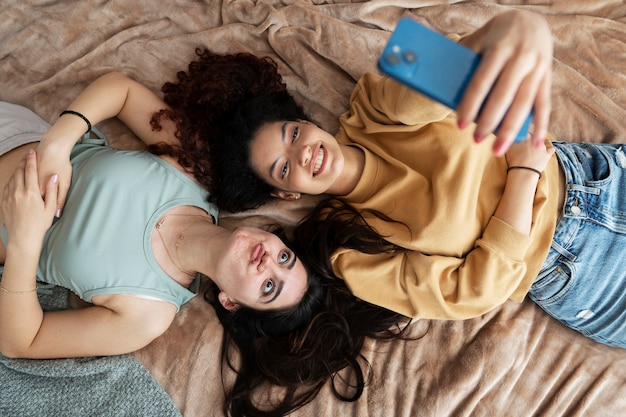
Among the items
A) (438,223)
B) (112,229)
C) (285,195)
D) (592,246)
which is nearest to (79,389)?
(112,229)

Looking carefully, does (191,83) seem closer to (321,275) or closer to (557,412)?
(321,275)

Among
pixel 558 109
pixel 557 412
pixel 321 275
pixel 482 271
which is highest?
pixel 558 109

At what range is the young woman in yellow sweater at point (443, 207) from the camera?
1214 millimetres

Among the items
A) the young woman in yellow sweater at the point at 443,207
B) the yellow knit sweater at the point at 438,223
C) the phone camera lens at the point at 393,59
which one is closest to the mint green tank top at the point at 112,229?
the young woman in yellow sweater at the point at 443,207

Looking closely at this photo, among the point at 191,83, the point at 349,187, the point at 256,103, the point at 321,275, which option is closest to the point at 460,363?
the point at 321,275

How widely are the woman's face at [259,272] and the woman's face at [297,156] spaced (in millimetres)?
164

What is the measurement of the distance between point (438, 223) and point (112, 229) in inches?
34.4

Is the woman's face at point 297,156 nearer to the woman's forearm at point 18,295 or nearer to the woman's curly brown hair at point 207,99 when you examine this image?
the woman's curly brown hair at point 207,99

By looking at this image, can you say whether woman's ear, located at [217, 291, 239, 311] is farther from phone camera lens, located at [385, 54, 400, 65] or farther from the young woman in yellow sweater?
phone camera lens, located at [385, 54, 400, 65]

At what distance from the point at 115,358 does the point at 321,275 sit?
2.07 ft

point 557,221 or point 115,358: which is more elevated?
point 557,221

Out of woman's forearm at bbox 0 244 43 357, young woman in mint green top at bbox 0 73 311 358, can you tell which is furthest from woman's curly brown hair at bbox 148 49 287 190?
woman's forearm at bbox 0 244 43 357

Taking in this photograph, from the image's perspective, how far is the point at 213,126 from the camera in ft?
4.75

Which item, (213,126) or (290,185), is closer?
(290,185)
